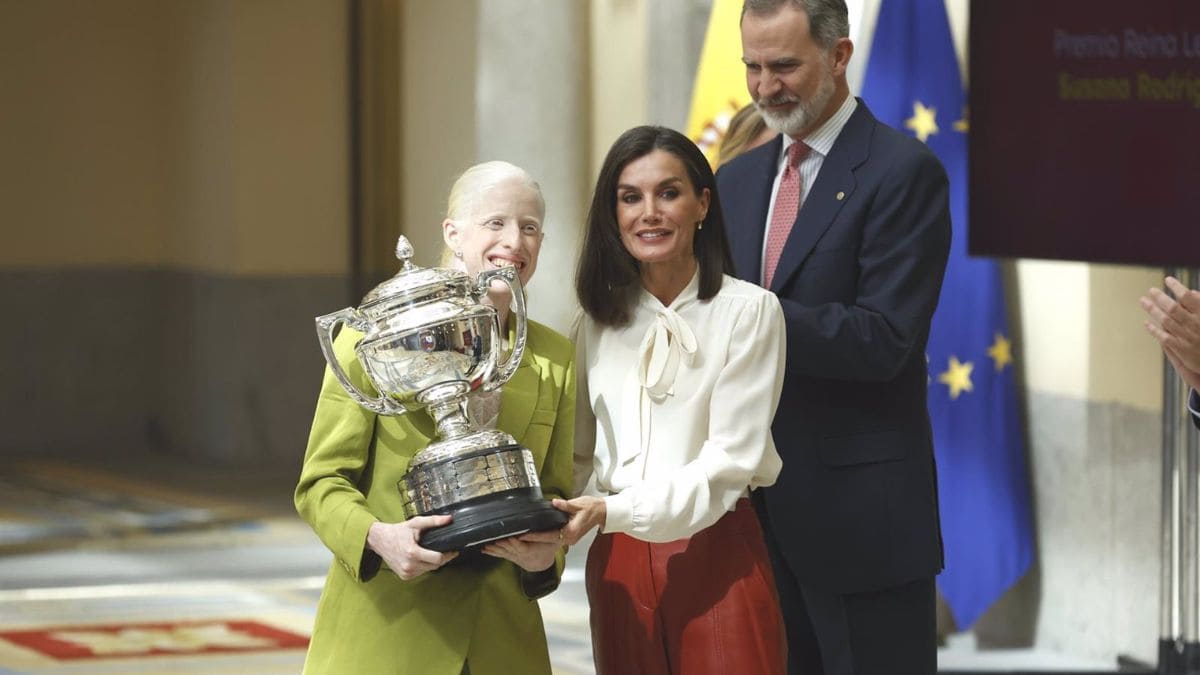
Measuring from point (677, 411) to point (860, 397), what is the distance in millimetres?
635

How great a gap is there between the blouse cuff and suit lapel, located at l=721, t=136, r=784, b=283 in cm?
82

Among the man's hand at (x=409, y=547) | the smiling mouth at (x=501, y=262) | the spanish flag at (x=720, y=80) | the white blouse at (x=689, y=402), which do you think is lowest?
the man's hand at (x=409, y=547)

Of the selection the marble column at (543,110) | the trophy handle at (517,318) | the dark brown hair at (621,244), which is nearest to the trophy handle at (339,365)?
the trophy handle at (517,318)

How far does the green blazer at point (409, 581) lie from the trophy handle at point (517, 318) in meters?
0.10

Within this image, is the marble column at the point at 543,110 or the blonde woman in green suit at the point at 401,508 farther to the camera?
the marble column at the point at 543,110

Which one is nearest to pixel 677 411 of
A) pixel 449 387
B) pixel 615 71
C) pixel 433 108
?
pixel 449 387

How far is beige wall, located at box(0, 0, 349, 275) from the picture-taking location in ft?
39.3

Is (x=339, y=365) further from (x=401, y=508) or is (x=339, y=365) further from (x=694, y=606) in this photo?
(x=694, y=606)

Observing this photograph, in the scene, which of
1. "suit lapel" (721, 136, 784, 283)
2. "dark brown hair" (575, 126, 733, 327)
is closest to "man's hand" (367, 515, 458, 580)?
"dark brown hair" (575, 126, 733, 327)

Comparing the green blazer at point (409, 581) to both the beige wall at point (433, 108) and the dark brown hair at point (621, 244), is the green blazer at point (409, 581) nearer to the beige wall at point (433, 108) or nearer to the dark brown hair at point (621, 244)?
the dark brown hair at point (621, 244)

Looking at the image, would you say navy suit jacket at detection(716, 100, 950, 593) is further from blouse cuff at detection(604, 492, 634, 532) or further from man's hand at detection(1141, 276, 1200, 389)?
blouse cuff at detection(604, 492, 634, 532)

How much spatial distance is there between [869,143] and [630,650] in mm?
1131

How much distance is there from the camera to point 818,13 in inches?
138

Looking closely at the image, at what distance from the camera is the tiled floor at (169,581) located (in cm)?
656
